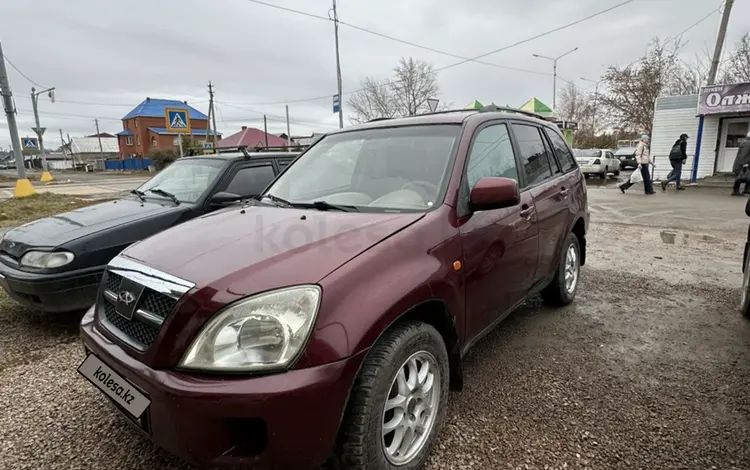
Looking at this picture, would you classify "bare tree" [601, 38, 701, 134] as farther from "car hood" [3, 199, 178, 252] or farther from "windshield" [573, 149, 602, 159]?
"car hood" [3, 199, 178, 252]

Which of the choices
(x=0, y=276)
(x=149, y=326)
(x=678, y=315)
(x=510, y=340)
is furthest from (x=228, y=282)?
(x=678, y=315)

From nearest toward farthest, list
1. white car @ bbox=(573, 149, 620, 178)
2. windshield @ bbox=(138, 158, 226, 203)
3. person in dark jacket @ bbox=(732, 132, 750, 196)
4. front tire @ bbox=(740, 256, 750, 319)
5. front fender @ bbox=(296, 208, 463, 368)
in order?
front fender @ bbox=(296, 208, 463, 368) → front tire @ bbox=(740, 256, 750, 319) → windshield @ bbox=(138, 158, 226, 203) → person in dark jacket @ bbox=(732, 132, 750, 196) → white car @ bbox=(573, 149, 620, 178)

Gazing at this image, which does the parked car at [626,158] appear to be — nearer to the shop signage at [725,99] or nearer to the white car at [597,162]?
the white car at [597,162]

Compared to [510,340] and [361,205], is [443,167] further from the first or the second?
[510,340]

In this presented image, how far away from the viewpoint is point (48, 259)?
3.38 m

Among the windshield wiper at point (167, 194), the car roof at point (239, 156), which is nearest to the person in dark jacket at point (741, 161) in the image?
the car roof at point (239, 156)

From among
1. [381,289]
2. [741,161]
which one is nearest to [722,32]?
[741,161]

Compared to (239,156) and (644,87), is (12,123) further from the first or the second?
(644,87)

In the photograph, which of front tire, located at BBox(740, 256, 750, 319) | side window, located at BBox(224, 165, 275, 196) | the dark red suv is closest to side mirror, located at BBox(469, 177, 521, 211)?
the dark red suv

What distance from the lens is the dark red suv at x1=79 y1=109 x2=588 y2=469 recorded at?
154 cm

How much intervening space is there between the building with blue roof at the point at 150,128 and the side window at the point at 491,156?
60.0m

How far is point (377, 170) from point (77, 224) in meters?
2.90

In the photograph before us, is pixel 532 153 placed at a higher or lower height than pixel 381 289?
higher

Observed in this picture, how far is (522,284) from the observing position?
119 inches
